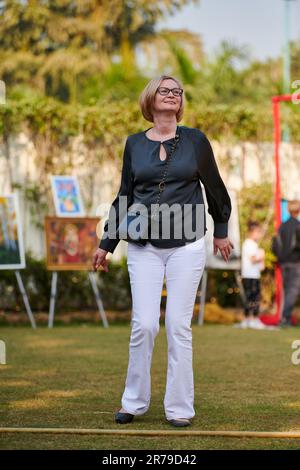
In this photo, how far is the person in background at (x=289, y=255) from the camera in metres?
13.8

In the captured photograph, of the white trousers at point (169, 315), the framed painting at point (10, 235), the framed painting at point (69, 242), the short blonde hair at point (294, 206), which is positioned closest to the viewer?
the white trousers at point (169, 315)

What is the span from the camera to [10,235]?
13148 millimetres

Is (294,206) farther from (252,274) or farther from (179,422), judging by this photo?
(179,422)

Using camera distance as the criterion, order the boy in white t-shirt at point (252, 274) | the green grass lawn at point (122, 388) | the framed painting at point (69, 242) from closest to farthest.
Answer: the green grass lawn at point (122, 388) < the framed painting at point (69, 242) < the boy in white t-shirt at point (252, 274)

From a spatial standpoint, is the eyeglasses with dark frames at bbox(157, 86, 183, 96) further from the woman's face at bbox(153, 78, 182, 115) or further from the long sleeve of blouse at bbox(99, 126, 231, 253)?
the long sleeve of blouse at bbox(99, 126, 231, 253)

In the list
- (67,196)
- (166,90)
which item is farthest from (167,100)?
(67,196)

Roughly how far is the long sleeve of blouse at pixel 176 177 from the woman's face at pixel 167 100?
0.60 ft

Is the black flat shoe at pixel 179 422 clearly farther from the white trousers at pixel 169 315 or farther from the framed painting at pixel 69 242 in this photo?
the framed painting at pixel 69 242

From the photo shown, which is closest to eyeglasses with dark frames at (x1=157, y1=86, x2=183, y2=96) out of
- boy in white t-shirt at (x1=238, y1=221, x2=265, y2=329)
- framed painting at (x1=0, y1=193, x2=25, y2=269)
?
framed painting at (x1=0, y1=193, x2=25, y2=269)

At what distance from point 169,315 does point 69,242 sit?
25.5 feet

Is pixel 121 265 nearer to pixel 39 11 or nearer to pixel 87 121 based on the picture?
pixel 87 121

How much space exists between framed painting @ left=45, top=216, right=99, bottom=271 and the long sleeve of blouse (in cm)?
727

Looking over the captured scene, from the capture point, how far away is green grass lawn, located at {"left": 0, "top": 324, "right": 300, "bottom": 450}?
207 inches

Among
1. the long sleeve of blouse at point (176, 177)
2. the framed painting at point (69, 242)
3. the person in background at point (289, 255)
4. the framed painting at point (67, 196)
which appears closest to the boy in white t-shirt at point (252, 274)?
the person in background at point (289, 255)
